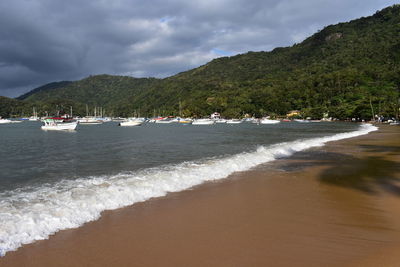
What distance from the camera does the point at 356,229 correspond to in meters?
Result: 6.64

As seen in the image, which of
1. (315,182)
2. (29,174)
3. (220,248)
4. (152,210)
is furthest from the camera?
(29,174)

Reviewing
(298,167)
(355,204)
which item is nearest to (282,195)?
(355,204)

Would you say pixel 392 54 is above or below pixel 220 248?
above

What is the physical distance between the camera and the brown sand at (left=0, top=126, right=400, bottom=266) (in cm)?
516

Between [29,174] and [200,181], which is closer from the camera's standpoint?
[200,181]

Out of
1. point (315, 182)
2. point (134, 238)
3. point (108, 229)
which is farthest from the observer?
point (315, 182)

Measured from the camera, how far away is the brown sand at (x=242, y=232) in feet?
16.9

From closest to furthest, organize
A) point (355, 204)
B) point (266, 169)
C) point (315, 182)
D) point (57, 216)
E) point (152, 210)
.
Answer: point (57, 216), point (152, 210), point (355, 204), point (315, 182), point (266, 169)

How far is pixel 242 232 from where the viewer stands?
641cm

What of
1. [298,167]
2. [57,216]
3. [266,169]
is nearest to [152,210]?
[57,216]

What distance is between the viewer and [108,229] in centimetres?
652

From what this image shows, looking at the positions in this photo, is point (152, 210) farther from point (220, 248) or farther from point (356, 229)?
point (356, 229)

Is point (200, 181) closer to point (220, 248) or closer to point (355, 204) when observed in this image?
point (355, 204)

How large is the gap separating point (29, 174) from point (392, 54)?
217m
